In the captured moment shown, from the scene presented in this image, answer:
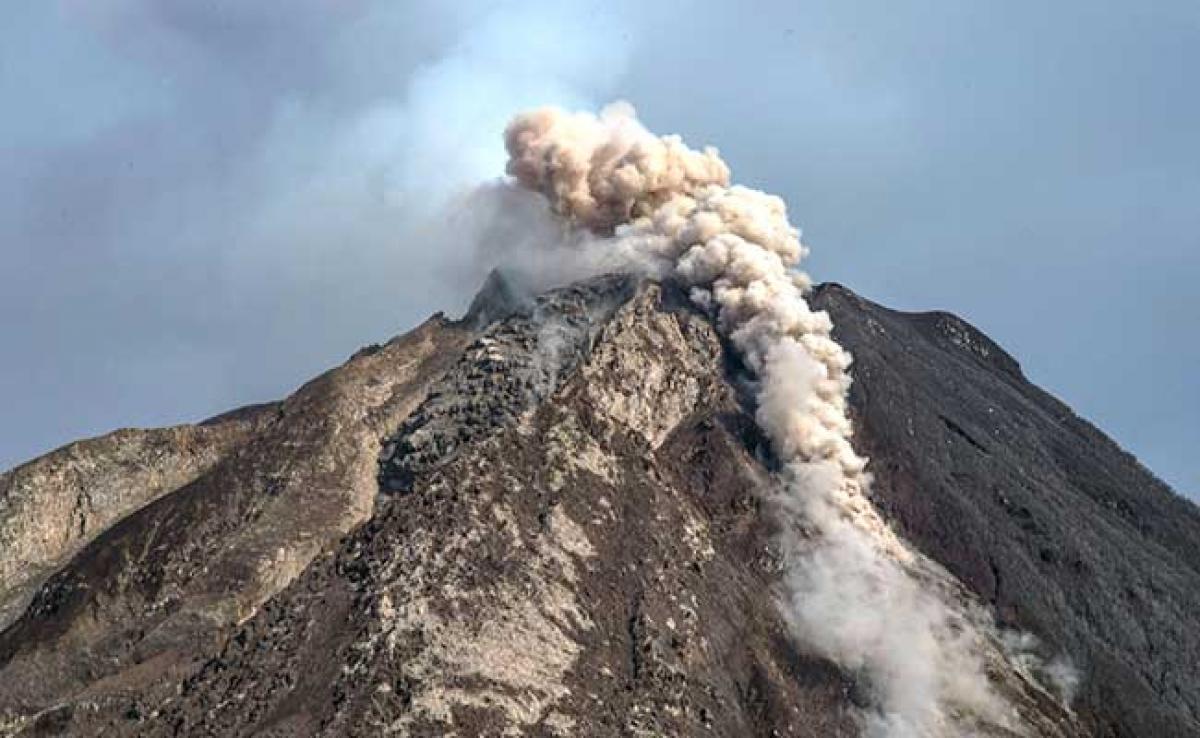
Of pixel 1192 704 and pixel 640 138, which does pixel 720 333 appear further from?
pixel 1192 704

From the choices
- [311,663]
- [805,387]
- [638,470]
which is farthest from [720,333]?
[311,663]

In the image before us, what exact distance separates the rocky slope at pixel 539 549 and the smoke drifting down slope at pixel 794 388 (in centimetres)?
236

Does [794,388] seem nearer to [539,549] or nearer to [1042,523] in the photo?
[1042,523]

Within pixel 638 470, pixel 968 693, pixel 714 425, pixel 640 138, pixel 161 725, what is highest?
pixel 640 138

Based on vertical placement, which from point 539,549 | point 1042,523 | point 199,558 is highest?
point 1042,523

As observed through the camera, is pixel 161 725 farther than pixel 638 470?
No

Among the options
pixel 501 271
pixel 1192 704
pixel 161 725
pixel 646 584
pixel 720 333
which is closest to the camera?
pixel 161 725

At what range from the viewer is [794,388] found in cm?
14450

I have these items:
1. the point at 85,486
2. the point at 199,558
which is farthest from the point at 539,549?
the point at 85,486

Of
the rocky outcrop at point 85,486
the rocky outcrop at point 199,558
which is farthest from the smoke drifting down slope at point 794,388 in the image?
the rocky outcrop at point 85,486

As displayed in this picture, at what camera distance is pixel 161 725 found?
102 m

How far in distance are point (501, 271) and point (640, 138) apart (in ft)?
61.6

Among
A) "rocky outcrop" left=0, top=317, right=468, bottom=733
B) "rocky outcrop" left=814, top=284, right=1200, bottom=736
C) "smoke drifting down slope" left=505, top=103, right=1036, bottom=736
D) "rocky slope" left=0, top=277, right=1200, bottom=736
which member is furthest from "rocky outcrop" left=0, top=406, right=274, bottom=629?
"rocky outcrop" left=814, top=284, right=1200, bottom=736

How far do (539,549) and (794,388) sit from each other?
39.5 metres
